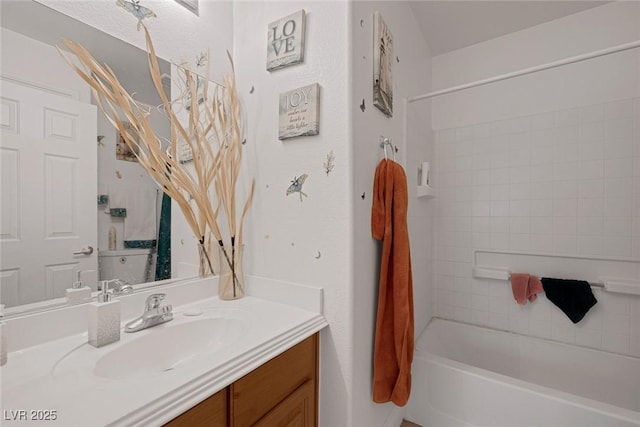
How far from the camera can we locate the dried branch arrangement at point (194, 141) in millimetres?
917

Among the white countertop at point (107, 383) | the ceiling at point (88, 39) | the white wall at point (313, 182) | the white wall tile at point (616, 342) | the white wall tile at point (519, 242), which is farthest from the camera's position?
the white wall tile at point (519, 242)

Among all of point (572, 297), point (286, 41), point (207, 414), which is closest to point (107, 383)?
point (207, 414)

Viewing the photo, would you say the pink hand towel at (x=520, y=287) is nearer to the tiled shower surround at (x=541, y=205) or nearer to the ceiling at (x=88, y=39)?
the tiled shower surround at (x=541, y=205)

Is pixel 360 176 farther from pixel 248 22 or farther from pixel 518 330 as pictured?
pixel 518 330

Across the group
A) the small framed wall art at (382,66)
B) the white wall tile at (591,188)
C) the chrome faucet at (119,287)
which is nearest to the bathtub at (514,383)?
the white wall tile at (591,188)

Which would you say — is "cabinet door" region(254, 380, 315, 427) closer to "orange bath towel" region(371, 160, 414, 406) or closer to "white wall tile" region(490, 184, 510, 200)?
"orange bath towel" region(371, 160, 414, 406)

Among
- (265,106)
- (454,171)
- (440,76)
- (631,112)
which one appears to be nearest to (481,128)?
(454,171)

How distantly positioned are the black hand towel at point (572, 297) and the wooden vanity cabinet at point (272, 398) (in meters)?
1.62

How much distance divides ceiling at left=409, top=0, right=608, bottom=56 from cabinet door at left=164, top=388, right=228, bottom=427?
2146mm

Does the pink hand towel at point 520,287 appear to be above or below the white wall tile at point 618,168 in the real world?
below

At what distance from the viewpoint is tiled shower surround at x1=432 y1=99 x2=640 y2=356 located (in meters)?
1.67

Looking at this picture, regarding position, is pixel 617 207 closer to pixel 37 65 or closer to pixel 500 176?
pixel 500 176

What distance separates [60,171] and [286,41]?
921 millimetres

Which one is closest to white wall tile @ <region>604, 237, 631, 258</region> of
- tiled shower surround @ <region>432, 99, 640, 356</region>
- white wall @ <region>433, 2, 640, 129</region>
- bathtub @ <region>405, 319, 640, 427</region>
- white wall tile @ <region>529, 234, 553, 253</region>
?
tiled shower surround @ <region>432, 99, 640, 356</region>
